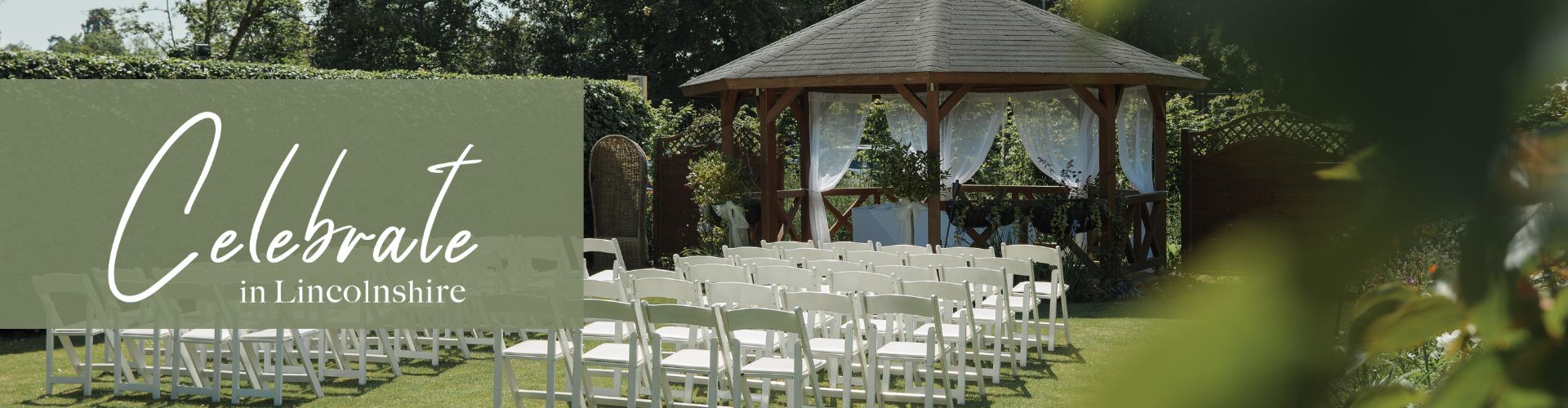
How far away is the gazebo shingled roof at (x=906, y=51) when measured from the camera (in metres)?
10.3

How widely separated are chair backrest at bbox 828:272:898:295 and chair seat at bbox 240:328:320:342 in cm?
289

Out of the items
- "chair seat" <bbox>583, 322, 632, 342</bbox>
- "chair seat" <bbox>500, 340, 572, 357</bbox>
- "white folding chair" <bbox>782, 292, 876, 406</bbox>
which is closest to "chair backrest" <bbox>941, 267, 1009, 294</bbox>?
"white folding chair" <bbox>782, 292, 876, 406</bbox>

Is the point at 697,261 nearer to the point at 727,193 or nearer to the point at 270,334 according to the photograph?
the point at 270,334

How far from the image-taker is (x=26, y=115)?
851cm

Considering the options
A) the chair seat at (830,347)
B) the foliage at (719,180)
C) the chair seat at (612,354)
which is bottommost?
the chair seat at (612,354)

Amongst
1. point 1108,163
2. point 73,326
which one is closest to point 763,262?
point 73,326

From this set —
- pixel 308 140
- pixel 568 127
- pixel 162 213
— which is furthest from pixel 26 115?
pixel 568 127

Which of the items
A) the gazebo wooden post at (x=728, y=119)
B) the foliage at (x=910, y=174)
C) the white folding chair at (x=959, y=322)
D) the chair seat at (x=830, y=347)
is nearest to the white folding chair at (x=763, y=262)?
the white folding chair at (x=959, y=322)

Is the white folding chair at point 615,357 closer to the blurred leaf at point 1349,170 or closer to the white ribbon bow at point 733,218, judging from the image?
the blurred leaf at point 1349,170

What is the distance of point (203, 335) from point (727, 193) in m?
5.66

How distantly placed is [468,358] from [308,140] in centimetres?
506

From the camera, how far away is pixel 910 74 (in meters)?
10.3

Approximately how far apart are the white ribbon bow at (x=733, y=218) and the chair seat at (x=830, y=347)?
5437 mm

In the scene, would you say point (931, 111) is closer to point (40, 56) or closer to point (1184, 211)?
point (1184, 211)
